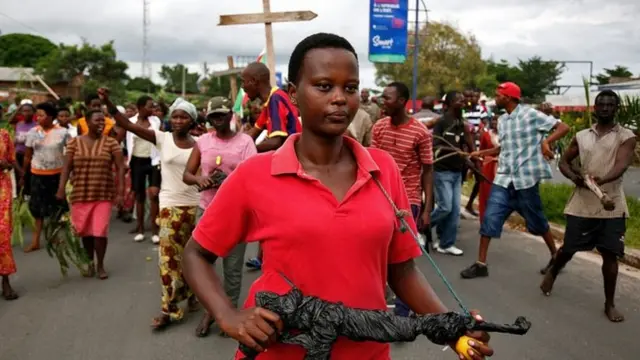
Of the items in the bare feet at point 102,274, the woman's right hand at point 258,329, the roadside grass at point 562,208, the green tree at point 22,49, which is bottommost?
the bare feet at point 102,274

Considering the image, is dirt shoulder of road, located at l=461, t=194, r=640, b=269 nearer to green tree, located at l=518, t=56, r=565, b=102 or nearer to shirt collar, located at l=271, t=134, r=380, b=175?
shirt collar, located at l=271, t=134, r=380, b=175

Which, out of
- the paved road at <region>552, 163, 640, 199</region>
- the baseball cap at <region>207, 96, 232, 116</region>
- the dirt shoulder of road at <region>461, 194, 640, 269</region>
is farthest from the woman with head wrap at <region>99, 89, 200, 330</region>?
the paved road at <region>552, 163, 640, 199</region>

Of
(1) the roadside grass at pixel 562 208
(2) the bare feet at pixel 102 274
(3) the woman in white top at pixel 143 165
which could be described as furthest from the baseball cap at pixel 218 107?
(1) the roadside grass at pixel 562 208

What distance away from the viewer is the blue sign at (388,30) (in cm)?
1762

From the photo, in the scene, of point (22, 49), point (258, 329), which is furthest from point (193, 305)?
point (22, 49)

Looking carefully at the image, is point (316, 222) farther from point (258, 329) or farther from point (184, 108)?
point (184, 108)

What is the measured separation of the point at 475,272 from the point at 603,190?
156 cm

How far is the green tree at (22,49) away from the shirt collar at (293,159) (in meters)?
77.1

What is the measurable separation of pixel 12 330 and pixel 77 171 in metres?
1.89

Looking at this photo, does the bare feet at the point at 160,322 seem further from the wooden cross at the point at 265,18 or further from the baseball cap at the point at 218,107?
Result: the wooden cross at the point at 265,18

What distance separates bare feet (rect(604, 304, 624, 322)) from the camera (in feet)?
15.7

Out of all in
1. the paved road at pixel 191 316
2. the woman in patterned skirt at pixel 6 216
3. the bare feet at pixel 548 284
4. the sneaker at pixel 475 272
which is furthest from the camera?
the sneaker at pixel 475 272

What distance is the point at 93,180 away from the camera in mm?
6160

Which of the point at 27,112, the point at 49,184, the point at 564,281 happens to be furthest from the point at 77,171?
the point at 564,281
